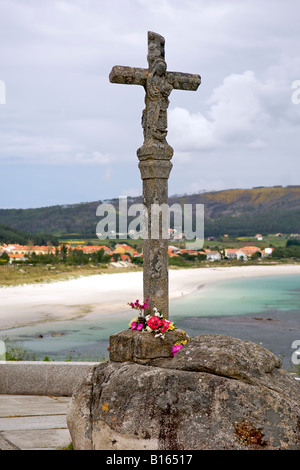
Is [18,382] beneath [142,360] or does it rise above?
beneath

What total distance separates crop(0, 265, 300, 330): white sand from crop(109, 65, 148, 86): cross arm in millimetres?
20307

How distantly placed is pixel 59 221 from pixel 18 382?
139956 mm

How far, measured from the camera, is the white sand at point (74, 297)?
3019 centimetres

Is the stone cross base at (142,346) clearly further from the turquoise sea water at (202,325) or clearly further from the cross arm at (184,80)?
the turquoise sea water at (202,325)

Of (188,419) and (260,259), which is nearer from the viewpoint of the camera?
(188,419)

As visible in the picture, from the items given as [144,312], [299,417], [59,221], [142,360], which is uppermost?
[59,221]

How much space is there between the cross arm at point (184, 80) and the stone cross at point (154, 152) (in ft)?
0.38

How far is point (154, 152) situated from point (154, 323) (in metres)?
2.16

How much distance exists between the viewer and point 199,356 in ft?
21.1

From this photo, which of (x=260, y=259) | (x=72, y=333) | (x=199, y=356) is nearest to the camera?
(x=199, y=356)

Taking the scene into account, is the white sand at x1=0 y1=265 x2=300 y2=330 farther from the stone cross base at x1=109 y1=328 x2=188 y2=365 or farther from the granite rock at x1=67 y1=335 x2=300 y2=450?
the granite rock at x1=67 y1=335 x2=300 y2=450

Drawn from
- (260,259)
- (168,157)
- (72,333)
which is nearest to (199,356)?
(168,157)
